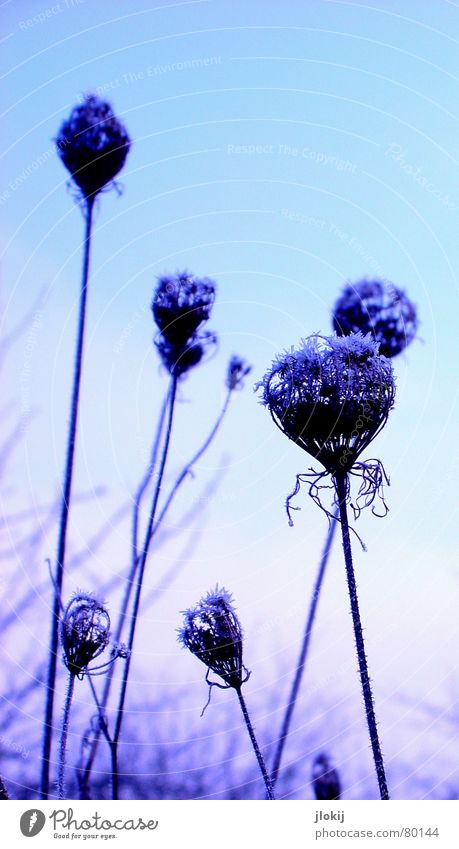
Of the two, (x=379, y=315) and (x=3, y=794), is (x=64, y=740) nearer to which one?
(x=3, y=794)

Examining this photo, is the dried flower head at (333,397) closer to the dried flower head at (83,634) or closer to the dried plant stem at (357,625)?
the dried plant stem at (357,625)

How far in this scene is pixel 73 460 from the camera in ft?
4.55

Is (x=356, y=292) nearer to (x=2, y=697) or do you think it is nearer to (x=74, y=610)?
(x=74, y=610)

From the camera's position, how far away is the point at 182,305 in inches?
52.1

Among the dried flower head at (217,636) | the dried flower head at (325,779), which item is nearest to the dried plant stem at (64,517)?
the dried flower head at (217,636)

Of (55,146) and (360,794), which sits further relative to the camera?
(55,146)

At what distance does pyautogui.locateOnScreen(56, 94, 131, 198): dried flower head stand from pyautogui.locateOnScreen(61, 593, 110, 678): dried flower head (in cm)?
68

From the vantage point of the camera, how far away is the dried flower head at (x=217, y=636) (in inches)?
43.6

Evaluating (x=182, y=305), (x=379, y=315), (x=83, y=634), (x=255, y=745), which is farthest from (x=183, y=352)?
(x=255, y=745)

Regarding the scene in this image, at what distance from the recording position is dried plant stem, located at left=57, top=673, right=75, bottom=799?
3.89ft

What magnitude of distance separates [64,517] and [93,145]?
606mm

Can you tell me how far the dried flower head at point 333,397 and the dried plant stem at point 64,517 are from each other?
17.4 inches
